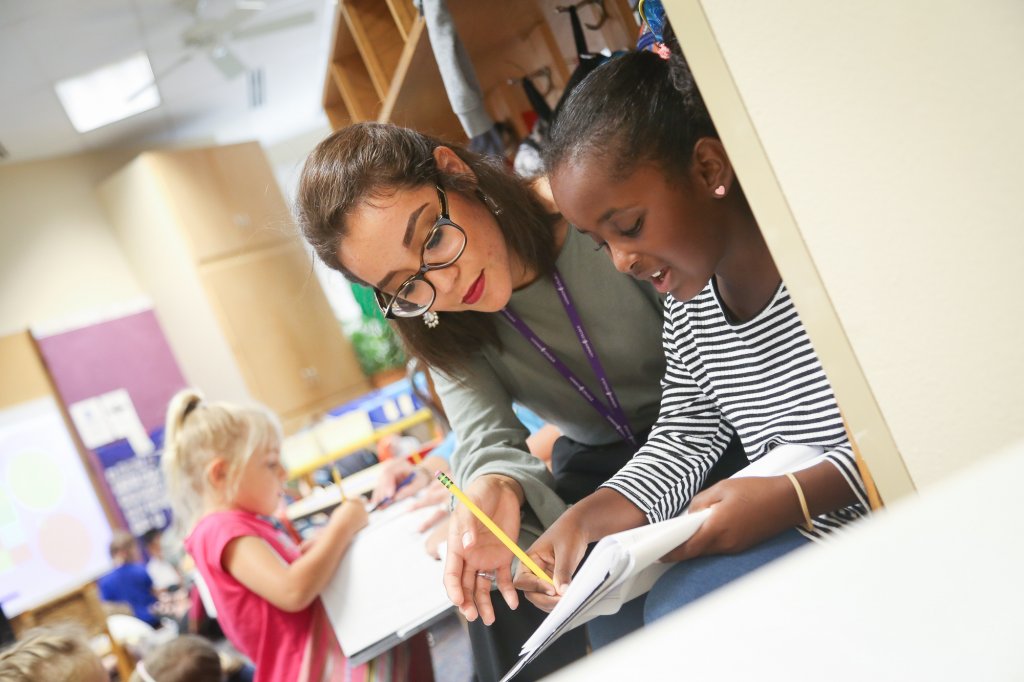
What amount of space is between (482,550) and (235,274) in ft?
1.95

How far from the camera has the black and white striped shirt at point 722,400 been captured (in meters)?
0.65

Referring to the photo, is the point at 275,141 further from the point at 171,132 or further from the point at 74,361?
the point at 74,361

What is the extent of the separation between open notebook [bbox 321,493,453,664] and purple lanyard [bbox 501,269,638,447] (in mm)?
272

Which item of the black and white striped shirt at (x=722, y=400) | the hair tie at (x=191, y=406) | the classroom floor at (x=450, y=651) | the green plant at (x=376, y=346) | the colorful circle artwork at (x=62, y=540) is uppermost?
the hair tie at (x=191, y=406)

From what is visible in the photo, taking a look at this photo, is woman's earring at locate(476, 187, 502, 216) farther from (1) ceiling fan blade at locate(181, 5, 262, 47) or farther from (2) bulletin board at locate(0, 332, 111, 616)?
(2) bulletin board at locate(0, 332, 111, 616)

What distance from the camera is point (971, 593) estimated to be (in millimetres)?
449

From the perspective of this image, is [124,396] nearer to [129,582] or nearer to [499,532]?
[129,582]

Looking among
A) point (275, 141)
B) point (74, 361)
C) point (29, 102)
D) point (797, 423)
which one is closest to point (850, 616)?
point (797, 423)

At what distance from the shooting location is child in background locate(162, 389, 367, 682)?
3.68 ft

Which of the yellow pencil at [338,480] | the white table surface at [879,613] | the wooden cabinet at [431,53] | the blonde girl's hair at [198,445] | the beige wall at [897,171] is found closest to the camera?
the white table surface at [879,613]

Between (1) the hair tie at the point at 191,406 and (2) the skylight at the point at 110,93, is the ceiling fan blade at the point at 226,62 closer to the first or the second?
(2) the skylight at the point at 110,93

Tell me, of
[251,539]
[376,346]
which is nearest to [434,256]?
[376,346]

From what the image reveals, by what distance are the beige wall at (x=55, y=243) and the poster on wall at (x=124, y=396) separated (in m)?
0.12

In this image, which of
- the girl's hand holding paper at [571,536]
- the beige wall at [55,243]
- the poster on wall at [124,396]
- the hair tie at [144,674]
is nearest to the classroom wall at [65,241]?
the beige wall at [55,243]
